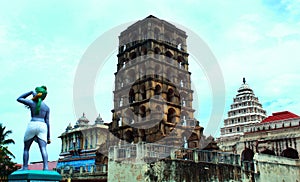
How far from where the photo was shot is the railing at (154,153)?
1806 cm

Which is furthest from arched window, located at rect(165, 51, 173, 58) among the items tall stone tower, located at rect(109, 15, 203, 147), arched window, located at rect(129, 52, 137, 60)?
arched window, located at rect(129, 52, 137, 60)

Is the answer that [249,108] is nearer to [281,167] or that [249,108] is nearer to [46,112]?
[281,167]

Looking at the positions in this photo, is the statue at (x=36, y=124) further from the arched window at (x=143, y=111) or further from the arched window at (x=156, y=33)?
the arched window at (x=156, y=33)

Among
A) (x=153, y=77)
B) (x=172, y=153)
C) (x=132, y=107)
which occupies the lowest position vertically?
(x=172, y=153)

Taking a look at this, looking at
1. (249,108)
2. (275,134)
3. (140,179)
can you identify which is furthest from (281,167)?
(249,108)

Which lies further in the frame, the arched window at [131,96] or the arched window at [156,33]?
the arched window at [156,33]

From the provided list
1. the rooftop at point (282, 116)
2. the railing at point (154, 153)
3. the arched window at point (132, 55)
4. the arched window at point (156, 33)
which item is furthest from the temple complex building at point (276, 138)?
the arched window at point (132, 55)

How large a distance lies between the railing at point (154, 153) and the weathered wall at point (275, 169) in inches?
217

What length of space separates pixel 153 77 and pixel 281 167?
46.8 ft

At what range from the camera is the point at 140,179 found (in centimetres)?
1750

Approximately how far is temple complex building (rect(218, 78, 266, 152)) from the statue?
4146 centimetres

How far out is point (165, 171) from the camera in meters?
17.9

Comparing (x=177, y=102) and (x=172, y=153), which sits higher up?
(x=177, y=102)

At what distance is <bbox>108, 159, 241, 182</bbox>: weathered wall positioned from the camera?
691 inches
